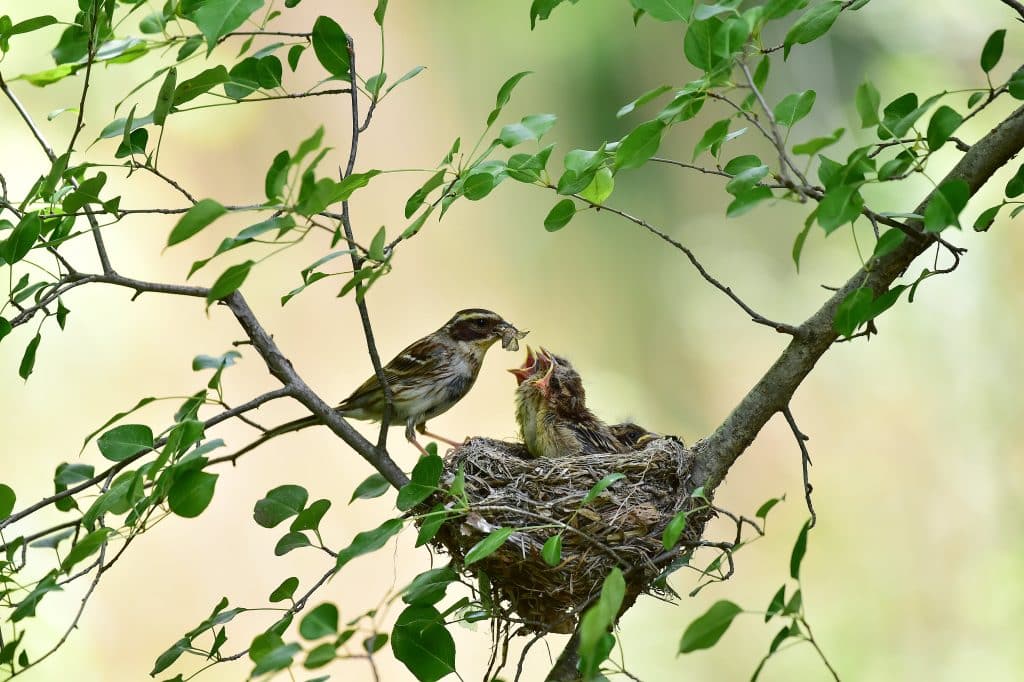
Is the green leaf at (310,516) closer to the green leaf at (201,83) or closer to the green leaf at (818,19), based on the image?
the green leaf at (201,83)

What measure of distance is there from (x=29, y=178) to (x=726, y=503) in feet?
15.9

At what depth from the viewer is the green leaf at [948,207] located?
4.42ft

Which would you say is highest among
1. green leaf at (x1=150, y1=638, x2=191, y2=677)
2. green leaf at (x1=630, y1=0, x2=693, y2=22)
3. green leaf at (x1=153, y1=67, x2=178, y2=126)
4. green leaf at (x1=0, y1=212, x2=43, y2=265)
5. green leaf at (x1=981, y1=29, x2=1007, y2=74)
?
green leaf at (x1=981, y1=29, x2=1007, y2=74)

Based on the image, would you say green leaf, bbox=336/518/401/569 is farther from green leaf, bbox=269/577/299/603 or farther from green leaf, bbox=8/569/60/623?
green leaf, bbox=8/569/60/623

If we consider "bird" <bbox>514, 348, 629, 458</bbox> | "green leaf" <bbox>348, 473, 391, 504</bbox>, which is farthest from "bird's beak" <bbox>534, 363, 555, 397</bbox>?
"green leaf" <bbox>348, 473, 391, 504</bbox>

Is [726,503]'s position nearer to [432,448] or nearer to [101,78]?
[101,78]

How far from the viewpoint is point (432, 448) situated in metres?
1.90

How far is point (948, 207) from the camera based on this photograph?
135 centimetres

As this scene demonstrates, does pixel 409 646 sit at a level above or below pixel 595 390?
below

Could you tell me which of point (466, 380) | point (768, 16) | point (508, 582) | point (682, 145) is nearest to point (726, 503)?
point (682, 145)

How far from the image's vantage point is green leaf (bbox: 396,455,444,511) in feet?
5.92

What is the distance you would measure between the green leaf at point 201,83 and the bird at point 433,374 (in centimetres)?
179

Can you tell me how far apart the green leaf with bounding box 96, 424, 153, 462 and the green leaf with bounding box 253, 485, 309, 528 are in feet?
1.00

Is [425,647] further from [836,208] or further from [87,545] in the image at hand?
[836,208]
